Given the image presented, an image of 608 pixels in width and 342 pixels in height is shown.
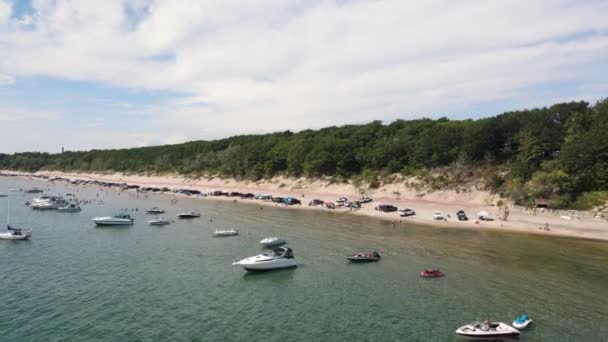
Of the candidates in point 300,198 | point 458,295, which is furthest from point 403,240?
point 300,198

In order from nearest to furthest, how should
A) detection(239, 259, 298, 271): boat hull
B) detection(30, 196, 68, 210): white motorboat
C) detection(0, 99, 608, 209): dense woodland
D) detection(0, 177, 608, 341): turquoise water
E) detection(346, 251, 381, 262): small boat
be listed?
1. detection(0, 177, 608, 341): turquoise water
2. detection(239, 259, 298, 271): boat hull
3. detection(346, 251, 381, 262): small boat
4. detection(0, 99, 608, 209): dense woodland
5. detection(30, 196, 68, 210): white motorboat

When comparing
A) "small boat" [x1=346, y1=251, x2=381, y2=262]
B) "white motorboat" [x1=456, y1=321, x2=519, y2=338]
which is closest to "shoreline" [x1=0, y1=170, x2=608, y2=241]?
"small boat" [x1=346, y1=251, x2=381, y2=262]

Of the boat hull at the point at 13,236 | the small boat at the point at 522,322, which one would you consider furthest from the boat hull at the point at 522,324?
the boat hull at the point at 13,236

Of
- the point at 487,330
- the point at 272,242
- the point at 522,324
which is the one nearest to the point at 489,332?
the point at 487,330

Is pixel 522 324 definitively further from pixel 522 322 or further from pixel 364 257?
pixel 364 257

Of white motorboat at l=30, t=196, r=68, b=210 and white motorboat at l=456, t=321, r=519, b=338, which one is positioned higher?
white motorboat at l=30, t=196, r=68, b=210

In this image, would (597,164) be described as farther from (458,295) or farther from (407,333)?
(407,333)

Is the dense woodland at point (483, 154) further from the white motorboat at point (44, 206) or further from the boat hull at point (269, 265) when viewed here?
the white motorboat at point (44, 206)

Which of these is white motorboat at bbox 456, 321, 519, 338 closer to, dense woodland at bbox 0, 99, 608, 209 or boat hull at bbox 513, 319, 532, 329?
boat hull at bbox 513, 319, 532, 329
